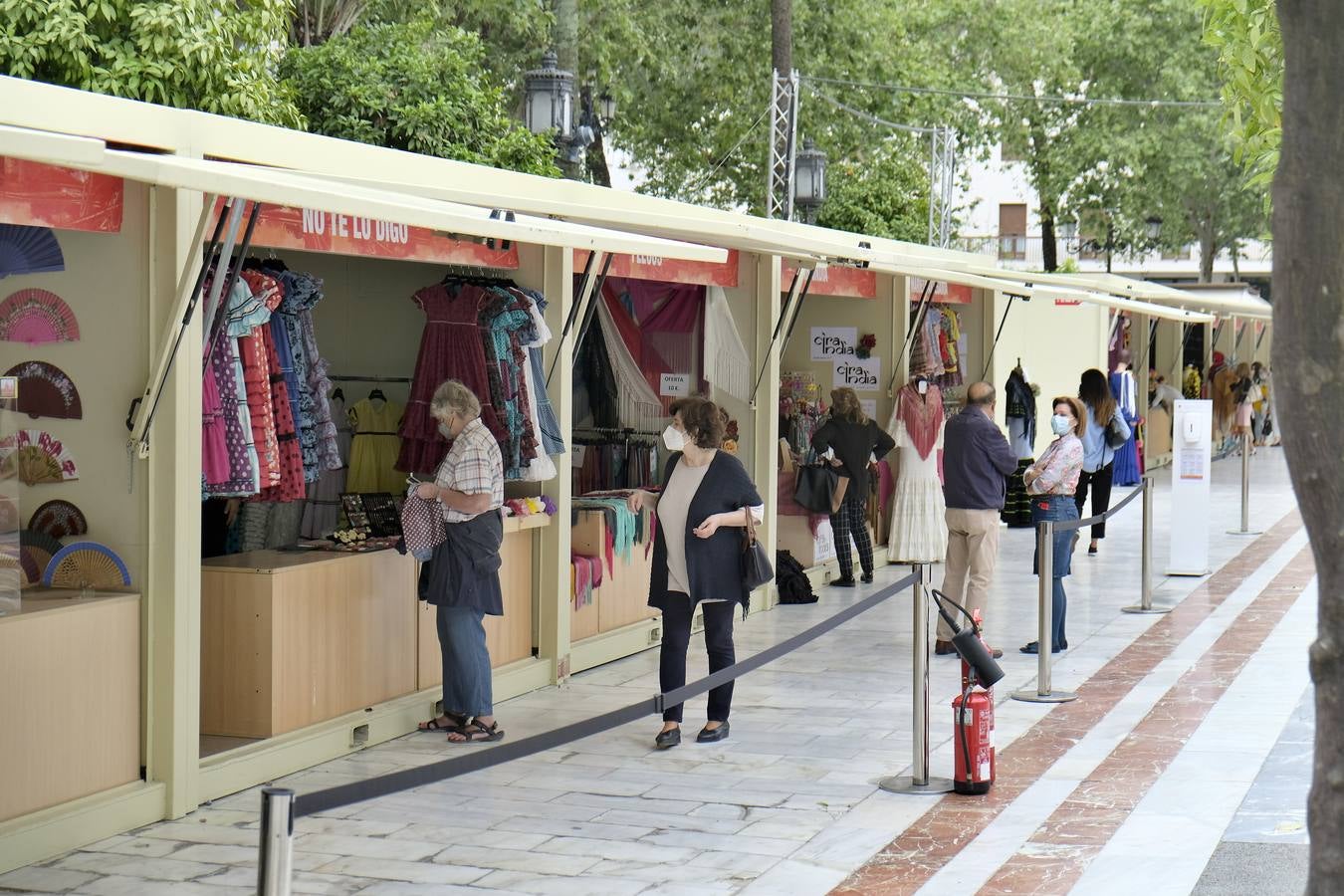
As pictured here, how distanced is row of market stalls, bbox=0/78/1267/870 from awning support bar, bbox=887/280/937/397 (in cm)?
385

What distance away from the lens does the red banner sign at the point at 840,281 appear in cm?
1252

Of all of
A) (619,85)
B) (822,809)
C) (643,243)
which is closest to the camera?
(822,809)

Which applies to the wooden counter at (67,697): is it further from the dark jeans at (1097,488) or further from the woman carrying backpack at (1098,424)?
the dark jeans at (1097,488)

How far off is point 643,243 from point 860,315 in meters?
7.31

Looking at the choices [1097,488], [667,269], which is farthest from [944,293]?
[667,269]

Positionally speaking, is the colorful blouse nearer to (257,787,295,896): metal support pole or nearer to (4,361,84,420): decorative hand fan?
(4,361,84,420): decorative hand fan

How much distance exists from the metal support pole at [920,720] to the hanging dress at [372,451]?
3.17 m

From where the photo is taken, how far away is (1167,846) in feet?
20.9

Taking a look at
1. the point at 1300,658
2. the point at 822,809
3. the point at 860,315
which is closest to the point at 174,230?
the point at 822,809

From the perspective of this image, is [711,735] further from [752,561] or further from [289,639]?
[289,639]

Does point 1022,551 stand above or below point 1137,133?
below

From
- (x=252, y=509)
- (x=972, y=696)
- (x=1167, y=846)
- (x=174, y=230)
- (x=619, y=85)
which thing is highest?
(x=619, y=85)

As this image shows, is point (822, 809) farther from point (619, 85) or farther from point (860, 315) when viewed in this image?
point (619, 85)

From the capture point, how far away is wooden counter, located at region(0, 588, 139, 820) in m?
6.03
